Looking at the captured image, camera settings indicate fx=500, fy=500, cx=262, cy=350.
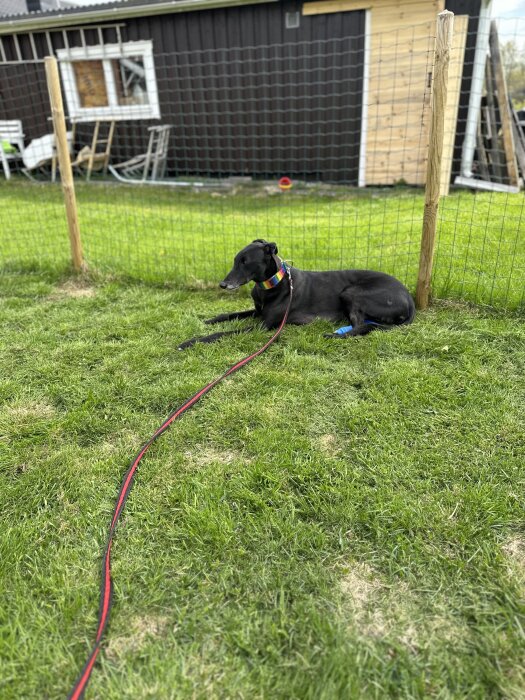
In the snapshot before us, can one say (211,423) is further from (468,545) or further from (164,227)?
(164,227)

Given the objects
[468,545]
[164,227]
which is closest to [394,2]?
[164,227]

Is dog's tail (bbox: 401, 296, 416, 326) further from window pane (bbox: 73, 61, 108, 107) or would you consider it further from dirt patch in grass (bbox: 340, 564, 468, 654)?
window pane (bbox: 73, 61, 108, 107)

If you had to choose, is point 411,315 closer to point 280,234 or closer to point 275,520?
point 275,520

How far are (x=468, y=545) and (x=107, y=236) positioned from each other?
18.7 ft

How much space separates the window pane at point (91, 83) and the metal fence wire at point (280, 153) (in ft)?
0.11

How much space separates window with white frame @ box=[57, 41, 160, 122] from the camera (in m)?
10.7

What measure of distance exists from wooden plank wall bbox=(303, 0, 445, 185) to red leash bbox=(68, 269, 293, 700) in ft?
22.5

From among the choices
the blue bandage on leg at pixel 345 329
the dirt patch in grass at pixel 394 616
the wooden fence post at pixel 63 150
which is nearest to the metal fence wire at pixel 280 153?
the wooden fence post at pixel 63 150

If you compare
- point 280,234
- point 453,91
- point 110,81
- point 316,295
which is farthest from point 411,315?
point 110,81

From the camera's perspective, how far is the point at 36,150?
10.9 metres

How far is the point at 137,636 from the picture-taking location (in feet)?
5.20

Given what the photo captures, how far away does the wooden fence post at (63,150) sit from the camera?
14.7 feet

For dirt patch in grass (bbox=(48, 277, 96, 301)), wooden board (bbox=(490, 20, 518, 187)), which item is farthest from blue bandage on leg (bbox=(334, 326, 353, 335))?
wooden board (bbox=(490, 20, 518, 187))

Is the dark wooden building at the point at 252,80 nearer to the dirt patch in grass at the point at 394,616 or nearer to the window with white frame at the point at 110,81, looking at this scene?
the window with white frame at the point at 110,81
